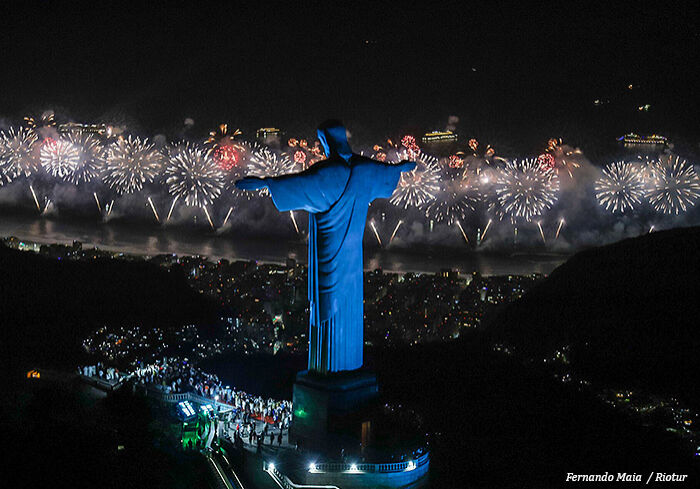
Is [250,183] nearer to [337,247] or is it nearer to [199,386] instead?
[337,247]

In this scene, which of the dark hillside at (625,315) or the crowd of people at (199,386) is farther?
the dark hillside at (625,315)

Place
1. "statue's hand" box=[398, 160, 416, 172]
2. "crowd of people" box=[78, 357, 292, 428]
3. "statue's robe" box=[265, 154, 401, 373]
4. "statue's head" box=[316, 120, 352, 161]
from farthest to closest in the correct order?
1. "crowd of people" box=[78, 357, 292, 428]
2. "statue's hand" box=[398, 160, 416, 172]
3. "statue's head" box=[316, 120, 352, 161]
4. "statue's robe" box=[265, 154, 401, 373]

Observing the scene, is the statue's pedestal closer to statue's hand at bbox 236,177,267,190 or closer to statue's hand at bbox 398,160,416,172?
statue's hand at bbox 236,177,267,190

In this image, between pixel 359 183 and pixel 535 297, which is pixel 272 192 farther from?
pixel 535 297

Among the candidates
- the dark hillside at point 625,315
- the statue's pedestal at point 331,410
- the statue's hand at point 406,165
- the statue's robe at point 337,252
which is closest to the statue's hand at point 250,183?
the statue's robe at point 337,252

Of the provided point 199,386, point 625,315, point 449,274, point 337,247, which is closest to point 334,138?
point 337,247

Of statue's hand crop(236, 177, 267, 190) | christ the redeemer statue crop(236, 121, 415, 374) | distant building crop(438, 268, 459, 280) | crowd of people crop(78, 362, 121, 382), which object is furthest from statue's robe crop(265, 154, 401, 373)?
distant building crop(438, 268, 459, 280)

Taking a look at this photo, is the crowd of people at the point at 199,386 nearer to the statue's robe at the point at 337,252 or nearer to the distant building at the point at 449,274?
the statue's robe at the point at 337,252
